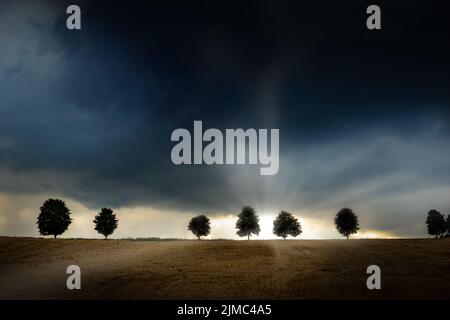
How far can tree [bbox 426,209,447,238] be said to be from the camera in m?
99.6

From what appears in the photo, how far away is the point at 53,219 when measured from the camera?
79000mm

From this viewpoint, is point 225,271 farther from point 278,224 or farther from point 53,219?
point 278,224

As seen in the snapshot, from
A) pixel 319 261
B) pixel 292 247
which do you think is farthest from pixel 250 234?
pixel 319 261

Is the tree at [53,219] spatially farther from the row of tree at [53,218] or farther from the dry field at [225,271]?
the dry field at [225,271]

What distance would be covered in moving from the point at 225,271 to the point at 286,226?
240ft

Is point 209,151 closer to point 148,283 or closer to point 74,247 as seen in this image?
point 148,283

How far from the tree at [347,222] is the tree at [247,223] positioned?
19953mm

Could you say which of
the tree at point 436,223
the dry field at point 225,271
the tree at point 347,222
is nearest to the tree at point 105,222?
the dry field at point 225,271

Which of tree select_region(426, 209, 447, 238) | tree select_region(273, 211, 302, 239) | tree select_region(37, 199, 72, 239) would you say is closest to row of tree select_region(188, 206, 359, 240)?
tree select_region(273, 211, 302, 239)

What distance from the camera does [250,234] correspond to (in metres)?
100

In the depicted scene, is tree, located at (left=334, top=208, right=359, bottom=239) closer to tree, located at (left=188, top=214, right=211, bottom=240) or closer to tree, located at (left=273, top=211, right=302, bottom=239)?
tree, located at (left=273, top=211, right=302, bottom=239)

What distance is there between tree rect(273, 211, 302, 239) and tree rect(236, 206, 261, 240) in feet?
17.6

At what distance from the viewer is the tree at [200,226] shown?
10581 cm

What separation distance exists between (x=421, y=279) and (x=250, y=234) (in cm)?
7288
